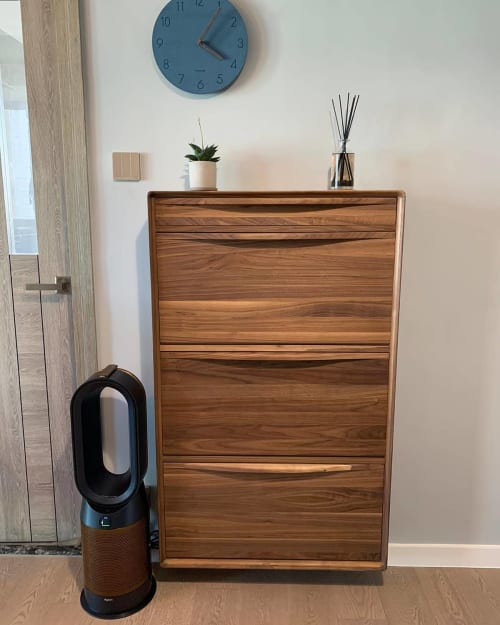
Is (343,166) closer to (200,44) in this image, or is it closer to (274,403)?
(200,44)

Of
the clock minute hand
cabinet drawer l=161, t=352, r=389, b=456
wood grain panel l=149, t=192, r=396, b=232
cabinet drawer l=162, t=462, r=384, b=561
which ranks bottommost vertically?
cabinet drawer l=162, t=462, r=384, b=561

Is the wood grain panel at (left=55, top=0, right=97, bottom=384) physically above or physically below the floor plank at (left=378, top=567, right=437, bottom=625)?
above

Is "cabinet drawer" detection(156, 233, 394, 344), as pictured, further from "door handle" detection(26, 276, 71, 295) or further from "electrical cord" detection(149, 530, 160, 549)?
"electrical cord" detection(149, 530, 160, 549)

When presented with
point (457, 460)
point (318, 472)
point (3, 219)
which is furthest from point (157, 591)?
point (3, 219)

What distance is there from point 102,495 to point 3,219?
1090 millimetres

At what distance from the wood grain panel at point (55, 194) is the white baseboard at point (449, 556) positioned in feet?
4.47

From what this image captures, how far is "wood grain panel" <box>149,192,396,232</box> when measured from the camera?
143 centimetres

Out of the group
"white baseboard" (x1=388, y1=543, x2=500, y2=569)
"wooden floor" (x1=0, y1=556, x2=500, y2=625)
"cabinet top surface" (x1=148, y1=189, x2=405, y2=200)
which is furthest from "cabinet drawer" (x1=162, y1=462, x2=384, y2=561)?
"cabinet top surface" (x1=148, y1=189, x2=405, y2=200)

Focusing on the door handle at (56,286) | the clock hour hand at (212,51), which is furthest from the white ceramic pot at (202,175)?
the door handle at (56,286)

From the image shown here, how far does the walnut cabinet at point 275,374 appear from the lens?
1457mm

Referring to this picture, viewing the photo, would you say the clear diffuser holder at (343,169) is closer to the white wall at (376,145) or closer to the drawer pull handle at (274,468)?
the white wall at (376,145)

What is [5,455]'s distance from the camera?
6.31 ft

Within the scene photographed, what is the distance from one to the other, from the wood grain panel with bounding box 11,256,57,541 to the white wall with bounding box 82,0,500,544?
269 mm

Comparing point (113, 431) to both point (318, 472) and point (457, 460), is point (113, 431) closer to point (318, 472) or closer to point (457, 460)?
point (318, 472)
